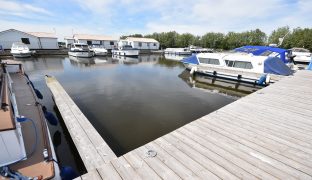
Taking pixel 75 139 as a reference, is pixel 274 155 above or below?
above

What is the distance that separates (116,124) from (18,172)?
3599mm

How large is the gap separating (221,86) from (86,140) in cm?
1042

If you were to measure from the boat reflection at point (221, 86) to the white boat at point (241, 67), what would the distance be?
52 cm

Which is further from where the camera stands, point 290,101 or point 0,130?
point 290,101

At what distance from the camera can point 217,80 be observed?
13.4m

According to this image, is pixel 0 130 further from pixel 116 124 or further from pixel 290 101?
pixel 290 101

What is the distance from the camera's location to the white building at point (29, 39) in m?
27.9

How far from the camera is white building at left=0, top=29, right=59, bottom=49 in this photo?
27939mm

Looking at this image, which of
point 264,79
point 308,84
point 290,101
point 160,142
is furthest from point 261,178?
point 264,79

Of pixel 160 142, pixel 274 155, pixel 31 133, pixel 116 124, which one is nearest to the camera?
pixel 274 155

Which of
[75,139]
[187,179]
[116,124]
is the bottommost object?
[116,124]

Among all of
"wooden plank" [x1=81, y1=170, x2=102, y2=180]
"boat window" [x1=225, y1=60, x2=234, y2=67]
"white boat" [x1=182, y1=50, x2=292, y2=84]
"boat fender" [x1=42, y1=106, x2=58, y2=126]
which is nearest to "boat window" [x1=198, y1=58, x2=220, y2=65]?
"white boat" [x1=182, y1=50, x2=292, y2=84]

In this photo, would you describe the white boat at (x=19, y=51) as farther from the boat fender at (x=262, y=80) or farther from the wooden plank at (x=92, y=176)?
the boat fender at (x=262, y=80)

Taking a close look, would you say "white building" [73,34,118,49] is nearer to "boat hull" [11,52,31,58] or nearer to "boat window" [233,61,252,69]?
"boat hull" [11,52,31,58]
